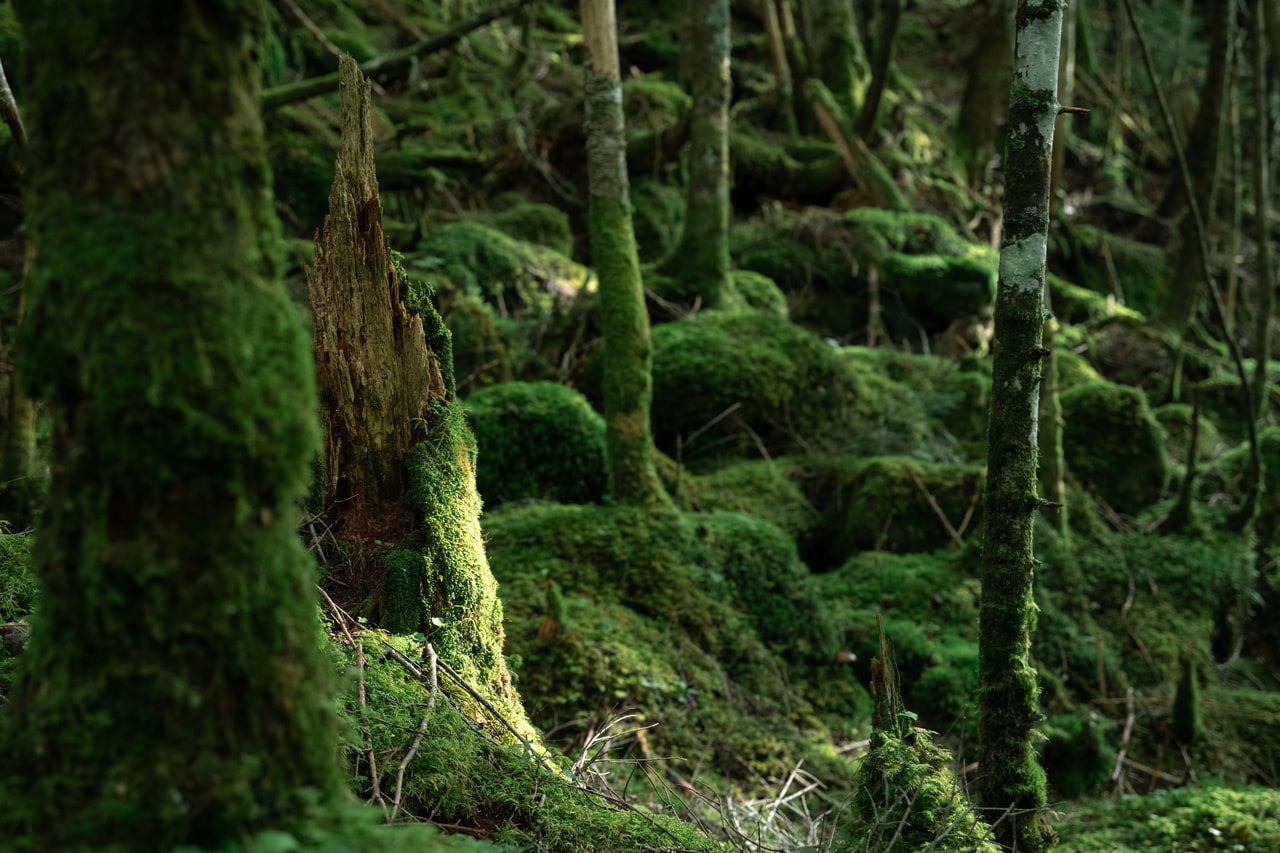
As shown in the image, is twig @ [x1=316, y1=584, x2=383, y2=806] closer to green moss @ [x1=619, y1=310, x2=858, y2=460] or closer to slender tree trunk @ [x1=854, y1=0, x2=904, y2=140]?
green moss @ [x1=619, y1=310, x2=858, y2=460]

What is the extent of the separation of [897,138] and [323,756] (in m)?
15.1

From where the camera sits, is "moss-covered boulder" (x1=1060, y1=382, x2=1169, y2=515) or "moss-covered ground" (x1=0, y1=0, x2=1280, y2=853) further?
"moss-covered boulder" (x1=1060, y1=382, x2=1169, y2=515)

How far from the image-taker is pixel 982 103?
15.9 metres

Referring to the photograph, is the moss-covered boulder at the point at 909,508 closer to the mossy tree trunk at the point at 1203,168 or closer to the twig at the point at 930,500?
the twig at the point at 930,500

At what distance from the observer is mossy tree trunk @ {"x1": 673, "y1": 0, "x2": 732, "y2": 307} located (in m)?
8.77

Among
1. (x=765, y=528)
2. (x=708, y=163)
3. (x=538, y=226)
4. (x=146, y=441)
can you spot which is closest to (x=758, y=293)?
(x=708, y=163)

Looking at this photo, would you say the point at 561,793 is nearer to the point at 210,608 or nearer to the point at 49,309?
the point at 210,608

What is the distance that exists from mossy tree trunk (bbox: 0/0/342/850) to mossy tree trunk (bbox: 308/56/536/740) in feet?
6.98

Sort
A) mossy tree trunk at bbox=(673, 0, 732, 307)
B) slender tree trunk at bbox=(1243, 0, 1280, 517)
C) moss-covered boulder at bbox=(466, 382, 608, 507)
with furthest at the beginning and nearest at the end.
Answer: slender tree trunk at bbox=(1243, 0, 1280, 517), mossy tree trunk at bbox=(673, 0, 732, 307), moss-covered boulder at bbox=(466, 382, 608, 507)

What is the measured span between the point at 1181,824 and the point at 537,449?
464 cm

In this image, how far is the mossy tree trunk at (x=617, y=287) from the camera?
19.9 feet

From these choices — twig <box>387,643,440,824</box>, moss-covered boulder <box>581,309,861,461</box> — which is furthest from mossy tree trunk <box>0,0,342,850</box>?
moss-covered boulder <box>581,309,861,461</box>

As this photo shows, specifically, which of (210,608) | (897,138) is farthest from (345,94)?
(897,138)

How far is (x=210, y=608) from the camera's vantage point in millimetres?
1645
